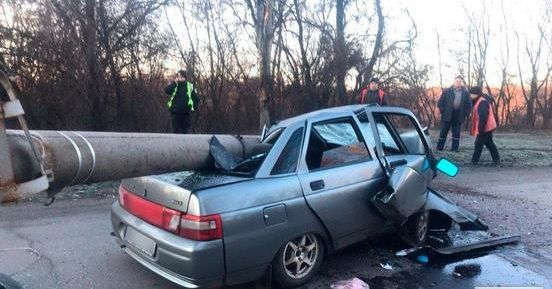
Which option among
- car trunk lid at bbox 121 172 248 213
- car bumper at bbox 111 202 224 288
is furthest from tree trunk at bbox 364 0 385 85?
car bumper at bbox 111 202 224 288

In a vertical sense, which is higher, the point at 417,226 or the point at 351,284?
the point at 417,226

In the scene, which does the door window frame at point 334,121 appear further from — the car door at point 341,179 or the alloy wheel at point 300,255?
the alloy wheel at point 300,255

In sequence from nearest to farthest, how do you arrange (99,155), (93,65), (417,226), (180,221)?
(99,155) → (180,221) → (417,226) → (93,65)

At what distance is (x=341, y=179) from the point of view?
4129mm

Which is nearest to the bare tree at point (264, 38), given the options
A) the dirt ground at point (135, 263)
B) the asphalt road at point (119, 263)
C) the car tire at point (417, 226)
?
the dirt ground at point (135, 263)

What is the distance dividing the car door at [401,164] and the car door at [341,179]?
0.14 m

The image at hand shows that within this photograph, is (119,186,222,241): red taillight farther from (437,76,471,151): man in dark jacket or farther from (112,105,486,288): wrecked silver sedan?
(437,76,471,151): man in dark jacket

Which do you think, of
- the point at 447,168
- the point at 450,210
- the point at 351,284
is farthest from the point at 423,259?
the point at 351,284

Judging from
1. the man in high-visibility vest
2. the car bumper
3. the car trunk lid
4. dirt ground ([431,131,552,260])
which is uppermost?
the man in high-visibility vest

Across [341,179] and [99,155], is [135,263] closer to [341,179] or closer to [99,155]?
[99,155]

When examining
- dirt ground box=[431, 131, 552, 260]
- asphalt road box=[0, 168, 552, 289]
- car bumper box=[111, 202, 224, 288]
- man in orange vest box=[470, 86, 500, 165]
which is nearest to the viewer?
car bumper box=[111, 202, 224, 288]

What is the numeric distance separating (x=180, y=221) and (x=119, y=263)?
1335 mm

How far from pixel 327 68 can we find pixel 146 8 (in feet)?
21.5

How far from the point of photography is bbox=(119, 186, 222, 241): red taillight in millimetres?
3301
